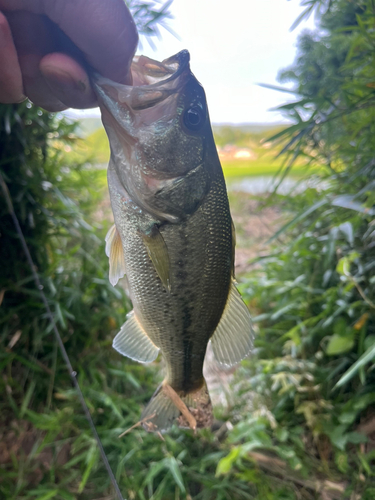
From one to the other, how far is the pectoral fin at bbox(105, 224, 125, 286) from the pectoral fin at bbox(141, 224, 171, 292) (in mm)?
83

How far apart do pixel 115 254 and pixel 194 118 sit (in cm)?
37

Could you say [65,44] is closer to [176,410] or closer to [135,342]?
[135,342]

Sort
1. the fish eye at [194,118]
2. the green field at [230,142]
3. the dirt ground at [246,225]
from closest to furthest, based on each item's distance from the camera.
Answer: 1. the fish eye at [194,118]
2. the green field at [230,142]
3. the dirt ground at [246,225]

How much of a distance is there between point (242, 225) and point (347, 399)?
2516 millimetres

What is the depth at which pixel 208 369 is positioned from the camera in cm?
204

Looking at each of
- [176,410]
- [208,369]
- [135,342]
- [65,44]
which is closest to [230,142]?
[208,369]

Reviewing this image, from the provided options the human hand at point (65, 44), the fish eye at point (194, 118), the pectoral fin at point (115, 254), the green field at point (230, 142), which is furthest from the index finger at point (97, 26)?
the green field at point (230, 142)

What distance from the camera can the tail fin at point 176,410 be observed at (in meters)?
0.68

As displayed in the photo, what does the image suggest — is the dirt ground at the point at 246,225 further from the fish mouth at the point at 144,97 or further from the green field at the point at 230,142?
the fish mouth at the point at 144,97

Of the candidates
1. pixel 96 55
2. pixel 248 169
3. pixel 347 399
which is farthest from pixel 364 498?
pixel 248 169

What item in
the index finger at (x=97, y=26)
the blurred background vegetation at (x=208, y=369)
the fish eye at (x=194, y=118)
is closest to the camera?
the index finger at (x=97, y=26)

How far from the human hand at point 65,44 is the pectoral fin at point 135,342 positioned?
0.53 m

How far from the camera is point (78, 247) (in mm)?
1800

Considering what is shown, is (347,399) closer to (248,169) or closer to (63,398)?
(63,398)
